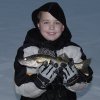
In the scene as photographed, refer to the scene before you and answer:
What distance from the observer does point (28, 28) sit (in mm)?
7660

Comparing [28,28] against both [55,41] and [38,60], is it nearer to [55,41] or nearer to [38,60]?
[55,41]

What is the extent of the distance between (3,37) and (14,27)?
609 millimetres

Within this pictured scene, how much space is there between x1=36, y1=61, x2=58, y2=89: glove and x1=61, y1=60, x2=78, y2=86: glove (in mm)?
77

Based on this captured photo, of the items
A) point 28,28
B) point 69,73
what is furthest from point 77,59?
point 28,28

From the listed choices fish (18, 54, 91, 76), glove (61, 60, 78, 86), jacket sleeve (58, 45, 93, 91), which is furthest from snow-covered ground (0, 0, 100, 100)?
fish (18, 54, 91, 76)

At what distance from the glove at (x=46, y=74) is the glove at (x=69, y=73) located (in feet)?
0.25

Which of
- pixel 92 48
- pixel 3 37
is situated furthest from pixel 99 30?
pixel 3 37

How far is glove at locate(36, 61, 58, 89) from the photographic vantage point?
149 inches

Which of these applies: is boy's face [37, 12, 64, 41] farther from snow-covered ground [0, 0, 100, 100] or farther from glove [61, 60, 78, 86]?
snow-covered ground [0, 0, 100, 100]

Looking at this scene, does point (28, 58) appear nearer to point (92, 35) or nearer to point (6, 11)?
point (92, 35)

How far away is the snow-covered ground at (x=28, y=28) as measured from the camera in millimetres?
5613

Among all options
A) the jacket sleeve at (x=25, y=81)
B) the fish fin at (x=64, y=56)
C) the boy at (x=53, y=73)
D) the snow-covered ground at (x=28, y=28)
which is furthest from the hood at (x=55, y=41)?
the snow-covered ground at (x=28, y=28)

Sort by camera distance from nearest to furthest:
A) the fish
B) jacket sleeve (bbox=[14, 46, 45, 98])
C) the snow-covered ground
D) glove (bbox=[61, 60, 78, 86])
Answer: the fish < glove (bbox=[61, 60, 78, 86]) < jacket sleeve (bbox=[14, 46, 45, 98]) < the snow-covered ground

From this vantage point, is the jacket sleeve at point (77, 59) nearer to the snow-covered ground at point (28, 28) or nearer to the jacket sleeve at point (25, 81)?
the jacket sleeve at point (25, 81)
